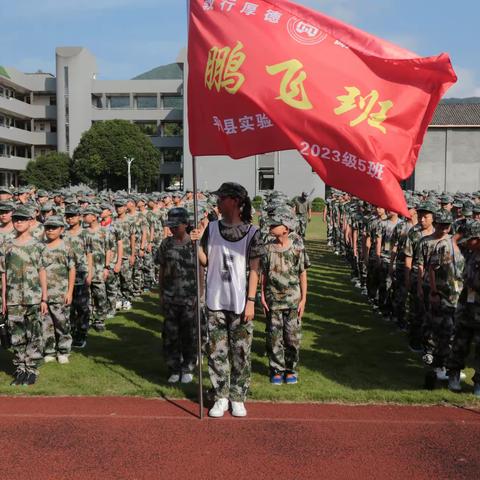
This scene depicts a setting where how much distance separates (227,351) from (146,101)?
235ft

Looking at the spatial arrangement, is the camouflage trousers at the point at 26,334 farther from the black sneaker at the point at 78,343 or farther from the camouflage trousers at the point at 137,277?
the camouflage trousers at the point at 137,277

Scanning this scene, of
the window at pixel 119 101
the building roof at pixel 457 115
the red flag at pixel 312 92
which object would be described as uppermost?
the window at pixel 119 101

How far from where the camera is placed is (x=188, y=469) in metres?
4.64

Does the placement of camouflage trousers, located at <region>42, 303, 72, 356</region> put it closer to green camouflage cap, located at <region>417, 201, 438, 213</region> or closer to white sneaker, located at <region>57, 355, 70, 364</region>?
white sneaker, located at <region>57, 355, 70, 364</region>

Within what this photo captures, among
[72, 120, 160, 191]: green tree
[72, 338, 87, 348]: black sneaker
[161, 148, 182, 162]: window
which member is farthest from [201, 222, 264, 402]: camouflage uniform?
[161, 148, 182, 162]: window

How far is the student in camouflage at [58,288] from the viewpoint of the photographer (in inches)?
292

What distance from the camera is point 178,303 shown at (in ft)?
22.7

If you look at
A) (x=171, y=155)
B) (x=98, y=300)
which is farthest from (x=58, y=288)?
(x=171, y=155)

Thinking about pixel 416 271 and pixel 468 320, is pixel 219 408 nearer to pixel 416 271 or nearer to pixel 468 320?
pixel 468 320

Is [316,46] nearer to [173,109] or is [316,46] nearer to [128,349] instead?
[128,349]

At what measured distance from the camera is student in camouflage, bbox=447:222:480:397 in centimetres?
620

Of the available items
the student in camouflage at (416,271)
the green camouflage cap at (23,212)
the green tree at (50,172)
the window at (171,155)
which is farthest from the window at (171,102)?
the green camouflage cap at (23,212)

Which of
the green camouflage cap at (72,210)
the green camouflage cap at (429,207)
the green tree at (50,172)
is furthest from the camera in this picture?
the green tree at (50,172)

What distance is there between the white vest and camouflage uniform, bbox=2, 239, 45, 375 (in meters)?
2.32
